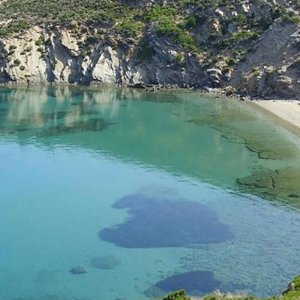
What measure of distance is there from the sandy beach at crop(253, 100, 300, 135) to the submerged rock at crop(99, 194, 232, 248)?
24.7 m

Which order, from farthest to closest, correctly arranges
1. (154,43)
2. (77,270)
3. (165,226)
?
(154,43), (165,226), (77,270)

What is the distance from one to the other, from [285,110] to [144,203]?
34.9 meters

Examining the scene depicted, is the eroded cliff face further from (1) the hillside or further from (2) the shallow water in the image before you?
(2) the shallow water

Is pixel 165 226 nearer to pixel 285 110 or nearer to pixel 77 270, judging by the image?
pixel 77 270

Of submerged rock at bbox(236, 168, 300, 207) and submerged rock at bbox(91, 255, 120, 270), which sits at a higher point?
submerged rock at bbox(236, 168, 300, 207)

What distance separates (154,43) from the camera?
95.6 metres

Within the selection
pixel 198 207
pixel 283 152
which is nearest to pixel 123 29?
pixel 283 152

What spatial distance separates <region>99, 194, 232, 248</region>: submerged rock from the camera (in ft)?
111

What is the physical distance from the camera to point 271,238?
1357 inches

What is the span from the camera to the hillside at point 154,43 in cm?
8888

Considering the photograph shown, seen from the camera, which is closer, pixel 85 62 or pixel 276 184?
pixel 276 184

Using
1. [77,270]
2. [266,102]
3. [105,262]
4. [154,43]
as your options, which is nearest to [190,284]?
[105,262]

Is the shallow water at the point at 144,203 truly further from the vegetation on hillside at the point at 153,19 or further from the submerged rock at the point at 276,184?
the vegetation on hillside at the point at 153,19

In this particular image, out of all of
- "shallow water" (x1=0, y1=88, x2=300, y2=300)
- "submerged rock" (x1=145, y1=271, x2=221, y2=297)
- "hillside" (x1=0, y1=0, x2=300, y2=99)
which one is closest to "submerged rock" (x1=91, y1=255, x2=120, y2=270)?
"shallow water" (x1=0, y1=88, x2=300, y2=300)
